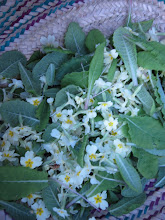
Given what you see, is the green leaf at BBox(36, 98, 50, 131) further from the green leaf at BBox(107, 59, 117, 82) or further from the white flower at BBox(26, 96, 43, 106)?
the green leaf at BBox(107, 59, 117, 82)

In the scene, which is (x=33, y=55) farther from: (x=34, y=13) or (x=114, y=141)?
(x=114, y=141)

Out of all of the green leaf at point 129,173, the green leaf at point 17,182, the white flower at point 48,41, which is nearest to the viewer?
the green leaf at point 17,182

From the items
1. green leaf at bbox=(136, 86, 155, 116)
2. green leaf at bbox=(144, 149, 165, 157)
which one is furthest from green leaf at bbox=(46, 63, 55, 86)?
green leaf at bbox=(144, 149, 165, 157)

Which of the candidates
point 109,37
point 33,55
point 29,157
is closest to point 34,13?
point 33,55

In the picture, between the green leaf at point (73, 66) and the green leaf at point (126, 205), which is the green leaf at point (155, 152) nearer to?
the green leaf at point (126, 205)

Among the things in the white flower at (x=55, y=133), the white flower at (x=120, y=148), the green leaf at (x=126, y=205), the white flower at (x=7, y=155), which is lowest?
the green leaf at (x=126, y=205)

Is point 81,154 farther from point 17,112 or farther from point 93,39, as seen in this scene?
point 93,39

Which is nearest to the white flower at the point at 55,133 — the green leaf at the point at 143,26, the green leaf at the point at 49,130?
the green leaf at the point at 49,130
